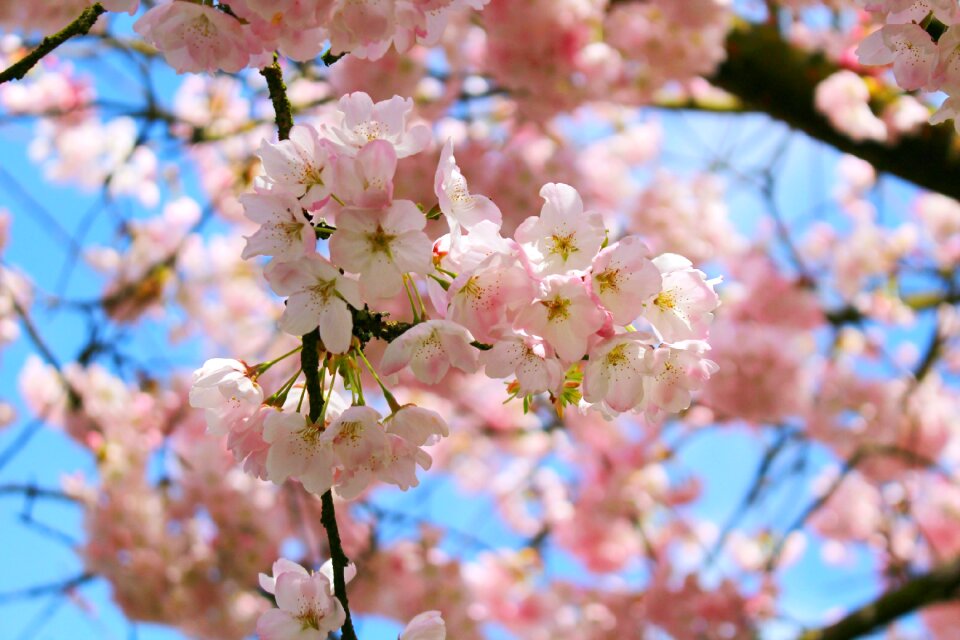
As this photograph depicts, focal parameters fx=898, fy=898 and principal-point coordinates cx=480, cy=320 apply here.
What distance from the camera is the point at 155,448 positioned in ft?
10.6

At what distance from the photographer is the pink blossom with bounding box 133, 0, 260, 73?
2.68 feet

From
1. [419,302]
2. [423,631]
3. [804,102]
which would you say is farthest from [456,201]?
[804,102]

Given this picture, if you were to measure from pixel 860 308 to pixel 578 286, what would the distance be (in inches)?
146

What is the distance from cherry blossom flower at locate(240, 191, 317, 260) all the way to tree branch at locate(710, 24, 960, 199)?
6.81 ft

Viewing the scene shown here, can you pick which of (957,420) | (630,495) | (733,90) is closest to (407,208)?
(733,90)

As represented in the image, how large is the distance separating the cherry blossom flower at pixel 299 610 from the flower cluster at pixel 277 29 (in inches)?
18.6

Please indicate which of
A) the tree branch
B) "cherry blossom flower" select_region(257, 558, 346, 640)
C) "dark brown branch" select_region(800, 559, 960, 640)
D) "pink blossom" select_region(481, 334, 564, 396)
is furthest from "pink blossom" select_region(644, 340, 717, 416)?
"dark brown branch" select_region(800, 559, 960, 640)

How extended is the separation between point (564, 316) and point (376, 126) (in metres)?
0.24

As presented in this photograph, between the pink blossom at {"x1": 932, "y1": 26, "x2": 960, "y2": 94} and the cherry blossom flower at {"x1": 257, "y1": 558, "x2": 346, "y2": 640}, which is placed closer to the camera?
the cherry blossom flower at {"x1": 257, "y1": 558, "x2": 346, "y2": 640}

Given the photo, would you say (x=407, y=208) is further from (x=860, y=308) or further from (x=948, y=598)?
(x=860, y=308)

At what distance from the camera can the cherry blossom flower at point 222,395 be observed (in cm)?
82

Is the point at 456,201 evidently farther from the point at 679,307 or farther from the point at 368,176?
the point at 679,307

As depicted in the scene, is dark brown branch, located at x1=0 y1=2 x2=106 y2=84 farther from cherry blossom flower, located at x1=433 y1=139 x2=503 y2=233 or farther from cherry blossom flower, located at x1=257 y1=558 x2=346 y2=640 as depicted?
cherry blossom flower, located at x1=257 y1=558 x2=346 y2=640

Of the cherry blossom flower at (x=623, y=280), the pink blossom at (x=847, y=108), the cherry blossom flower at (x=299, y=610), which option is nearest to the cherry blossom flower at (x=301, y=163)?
the cherry blossom flower at (x=623, y=280)
